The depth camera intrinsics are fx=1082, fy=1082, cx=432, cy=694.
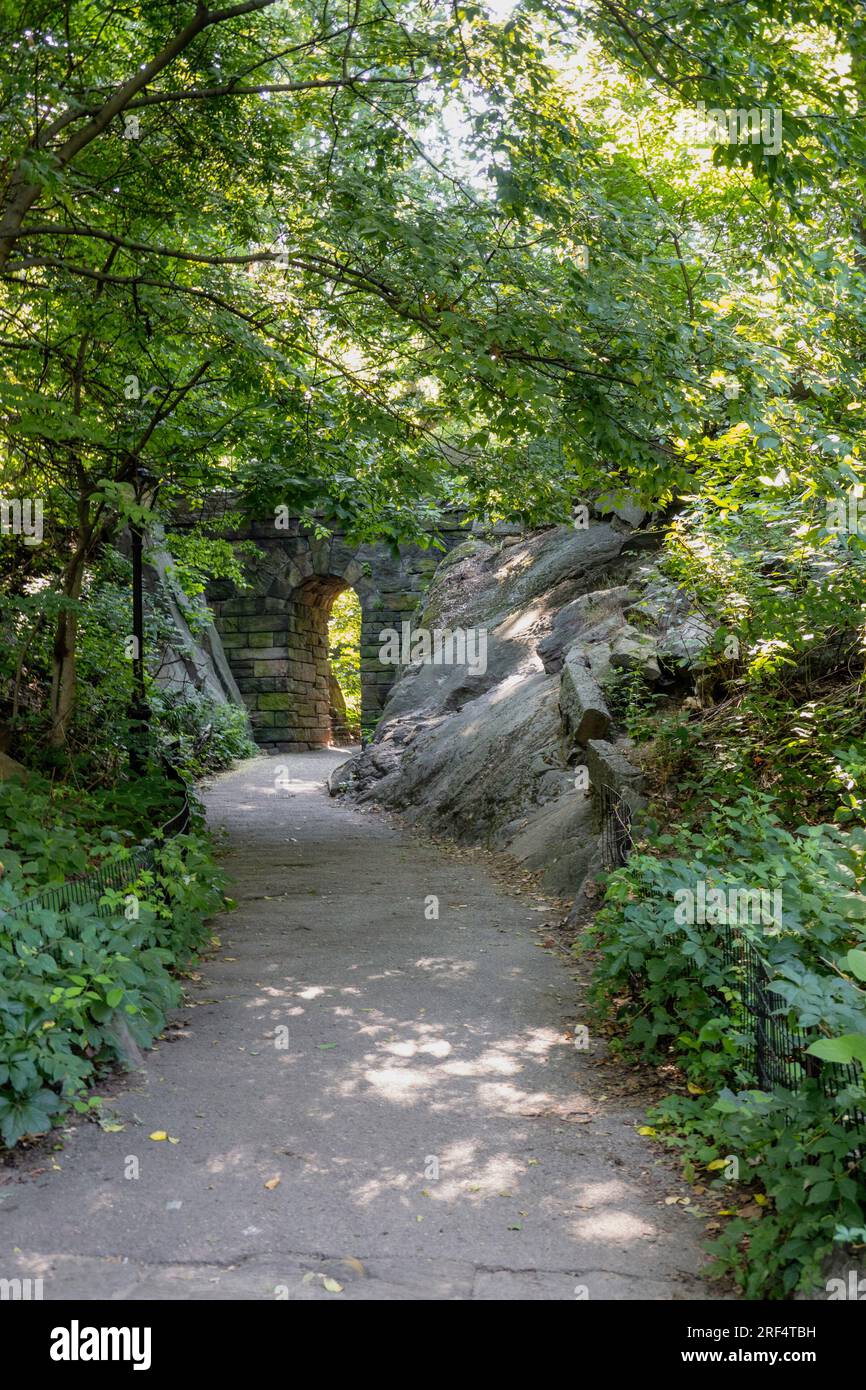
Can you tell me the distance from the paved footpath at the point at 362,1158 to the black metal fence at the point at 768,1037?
1.92 feet

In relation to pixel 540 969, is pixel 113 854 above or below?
above

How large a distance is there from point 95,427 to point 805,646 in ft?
17.3

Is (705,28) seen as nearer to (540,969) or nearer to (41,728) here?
(540,969)

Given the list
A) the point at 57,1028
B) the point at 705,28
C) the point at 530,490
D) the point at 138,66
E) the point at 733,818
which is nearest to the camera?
the point at 57,1028

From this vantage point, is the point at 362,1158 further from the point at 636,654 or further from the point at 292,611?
the point at 292,611

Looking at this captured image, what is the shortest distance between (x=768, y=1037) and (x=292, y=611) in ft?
66.8

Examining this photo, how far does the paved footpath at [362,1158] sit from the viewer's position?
11.4ft

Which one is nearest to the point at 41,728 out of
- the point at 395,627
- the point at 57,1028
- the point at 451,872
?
the point at 451,872

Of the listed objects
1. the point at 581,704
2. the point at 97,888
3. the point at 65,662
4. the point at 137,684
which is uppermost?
the point at 65,662

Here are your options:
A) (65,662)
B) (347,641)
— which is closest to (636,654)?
(65,662)

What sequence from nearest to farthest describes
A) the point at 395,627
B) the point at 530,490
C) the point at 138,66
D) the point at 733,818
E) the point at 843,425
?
the point at 733,818
the point at 843,425
the point at 138,66
the point at 530,490
the point at 395,627

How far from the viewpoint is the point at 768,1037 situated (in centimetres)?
404

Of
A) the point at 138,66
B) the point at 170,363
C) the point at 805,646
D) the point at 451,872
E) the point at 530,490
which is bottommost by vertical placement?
the point at 451,872

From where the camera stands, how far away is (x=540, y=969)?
6953 millimetres
